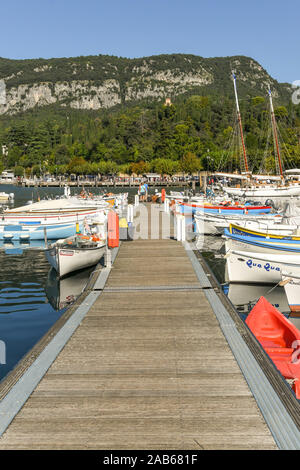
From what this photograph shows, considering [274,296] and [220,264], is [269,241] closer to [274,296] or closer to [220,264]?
[274,296]

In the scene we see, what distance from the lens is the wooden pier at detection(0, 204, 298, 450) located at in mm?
4871

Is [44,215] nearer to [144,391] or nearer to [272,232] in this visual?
[272,232]

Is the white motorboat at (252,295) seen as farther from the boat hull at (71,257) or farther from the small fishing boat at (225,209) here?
the small fishing boat at (225,209)

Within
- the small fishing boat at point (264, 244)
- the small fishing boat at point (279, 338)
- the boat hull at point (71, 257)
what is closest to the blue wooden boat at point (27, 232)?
the boat hull at point (71, 257)

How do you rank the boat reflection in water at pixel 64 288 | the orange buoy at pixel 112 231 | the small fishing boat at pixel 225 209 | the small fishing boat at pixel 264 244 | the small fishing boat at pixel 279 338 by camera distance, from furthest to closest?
the small fishing boat at pixel 225 209 → the orange buoy at pixel 112 231 → the small fishing boat at pixel 264 244 → the boat reflection in water at pixel 64 288 → the small fishing boat at pixel 279 338

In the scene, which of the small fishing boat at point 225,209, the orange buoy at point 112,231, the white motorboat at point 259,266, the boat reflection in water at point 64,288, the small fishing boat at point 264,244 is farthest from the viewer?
the small fishing boat at point 225,209

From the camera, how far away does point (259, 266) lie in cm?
1658

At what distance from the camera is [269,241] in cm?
1744

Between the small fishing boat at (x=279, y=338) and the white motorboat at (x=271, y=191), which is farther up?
the white motorboat at (x=271, y=191)

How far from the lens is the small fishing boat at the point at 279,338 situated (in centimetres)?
842

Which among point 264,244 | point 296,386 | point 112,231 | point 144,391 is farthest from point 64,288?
point 144,391

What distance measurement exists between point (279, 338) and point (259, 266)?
671cm

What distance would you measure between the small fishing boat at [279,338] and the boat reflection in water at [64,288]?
746cm
